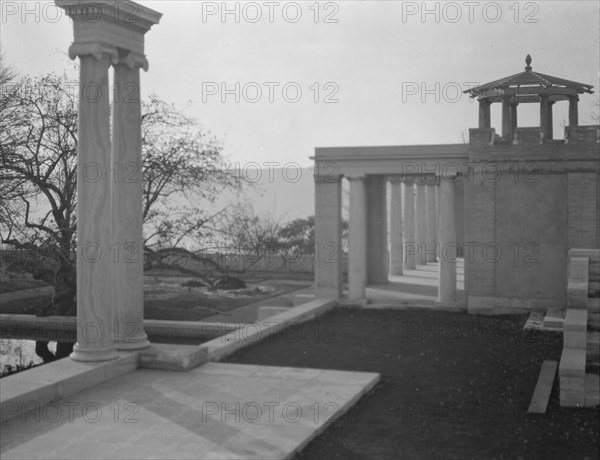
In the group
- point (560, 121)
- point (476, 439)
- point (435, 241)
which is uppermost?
point (560, 121)

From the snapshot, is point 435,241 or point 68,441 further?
point 435,241

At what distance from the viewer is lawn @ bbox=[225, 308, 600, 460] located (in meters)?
9.69

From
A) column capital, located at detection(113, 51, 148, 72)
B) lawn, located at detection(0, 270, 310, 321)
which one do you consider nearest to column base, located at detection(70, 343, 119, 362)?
column capital, located at detection(113, 51, 148, 72)

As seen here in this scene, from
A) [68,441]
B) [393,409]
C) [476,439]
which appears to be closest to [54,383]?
[68,441]

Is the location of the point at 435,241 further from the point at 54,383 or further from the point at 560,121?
the point at 54,383

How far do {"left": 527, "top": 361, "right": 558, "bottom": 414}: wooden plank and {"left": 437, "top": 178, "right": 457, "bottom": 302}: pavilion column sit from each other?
9.51 meters

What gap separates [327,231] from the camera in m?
24.5

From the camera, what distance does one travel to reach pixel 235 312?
2694cm

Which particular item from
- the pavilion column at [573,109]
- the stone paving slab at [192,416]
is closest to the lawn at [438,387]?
the stone paving slab at [192,416]

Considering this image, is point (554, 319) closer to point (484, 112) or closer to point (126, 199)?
point (484, 112)

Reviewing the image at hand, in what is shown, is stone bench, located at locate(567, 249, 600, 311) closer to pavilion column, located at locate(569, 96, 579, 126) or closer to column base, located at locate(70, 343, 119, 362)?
column base, located at locate(70, 343, 119, 362)

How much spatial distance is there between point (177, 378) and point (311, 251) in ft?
113

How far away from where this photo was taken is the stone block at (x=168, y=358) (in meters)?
13.4

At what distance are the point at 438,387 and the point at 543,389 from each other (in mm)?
1694
